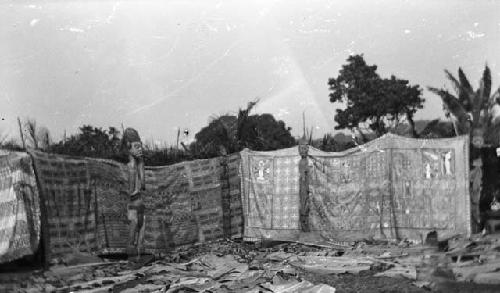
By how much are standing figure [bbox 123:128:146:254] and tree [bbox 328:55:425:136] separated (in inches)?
858

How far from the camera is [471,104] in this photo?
1831 cm

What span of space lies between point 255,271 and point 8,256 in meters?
3.34

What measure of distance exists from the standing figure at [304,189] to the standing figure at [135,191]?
3532 millimetres

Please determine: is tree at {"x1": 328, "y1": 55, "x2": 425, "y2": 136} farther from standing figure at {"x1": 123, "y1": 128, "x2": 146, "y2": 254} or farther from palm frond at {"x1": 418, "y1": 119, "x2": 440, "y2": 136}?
standing figure at {"x1": 123, "y1": 128, "x2": 146, "y2": 254}

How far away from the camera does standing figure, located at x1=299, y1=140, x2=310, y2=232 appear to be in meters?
13.1

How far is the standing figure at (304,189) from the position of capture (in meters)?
13.1

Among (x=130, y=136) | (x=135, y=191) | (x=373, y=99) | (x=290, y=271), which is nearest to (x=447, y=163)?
(x=290, y=271)

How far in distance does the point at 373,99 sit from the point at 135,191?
2312cm

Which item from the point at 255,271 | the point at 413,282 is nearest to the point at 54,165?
the point at 255,271

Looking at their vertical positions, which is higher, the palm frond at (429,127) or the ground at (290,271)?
the palm frond at (429,127)

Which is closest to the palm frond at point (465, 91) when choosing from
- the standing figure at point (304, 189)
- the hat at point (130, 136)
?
the standing figure at point (304, 189)

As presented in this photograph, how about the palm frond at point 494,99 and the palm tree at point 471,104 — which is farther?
the palm frond at point 494,99

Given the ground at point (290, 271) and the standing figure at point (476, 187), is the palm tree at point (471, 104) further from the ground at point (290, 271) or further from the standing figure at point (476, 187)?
the ground at point (290, 271)

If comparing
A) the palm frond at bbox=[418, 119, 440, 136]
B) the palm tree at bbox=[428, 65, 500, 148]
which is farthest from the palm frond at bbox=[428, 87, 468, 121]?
the palm frond at bbox=[418, 119, 440, 136]
